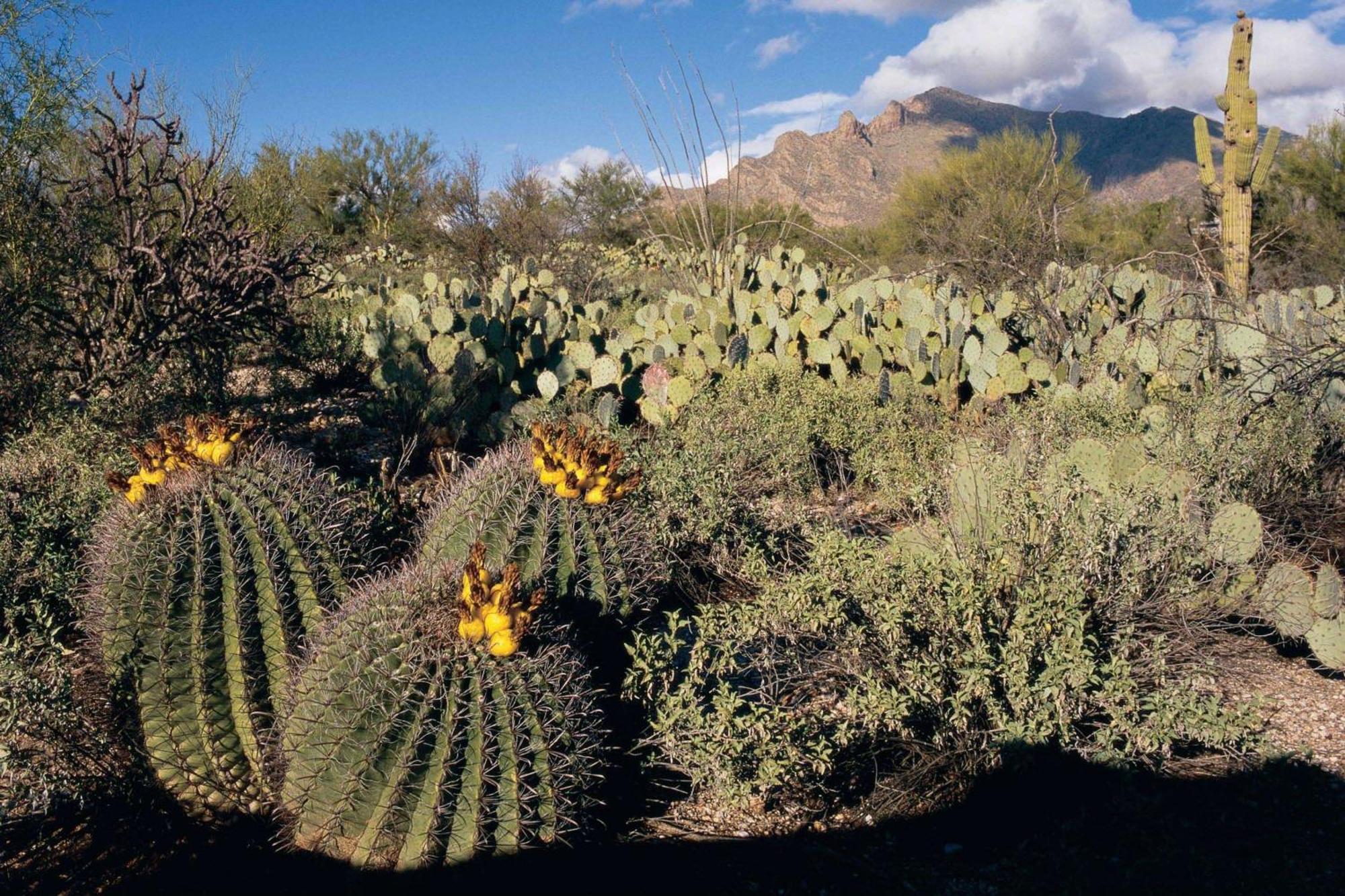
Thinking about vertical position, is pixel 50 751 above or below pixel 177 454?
below

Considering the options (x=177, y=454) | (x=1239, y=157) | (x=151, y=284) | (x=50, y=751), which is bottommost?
(x=50, y=751)

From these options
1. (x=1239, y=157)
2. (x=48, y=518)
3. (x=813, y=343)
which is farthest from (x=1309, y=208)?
(x=48, y=518)

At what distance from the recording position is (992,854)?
2.86 meters

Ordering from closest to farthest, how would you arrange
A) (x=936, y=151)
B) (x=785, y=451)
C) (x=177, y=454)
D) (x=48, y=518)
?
(x=177, y=454), (x=48, y=518), (x=785, y=451), (x=936, y=151)

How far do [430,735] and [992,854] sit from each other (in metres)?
1.66

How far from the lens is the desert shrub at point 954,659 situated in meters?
3.03

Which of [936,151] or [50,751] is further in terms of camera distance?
[936,151]

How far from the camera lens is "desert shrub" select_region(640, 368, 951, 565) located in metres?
4.89

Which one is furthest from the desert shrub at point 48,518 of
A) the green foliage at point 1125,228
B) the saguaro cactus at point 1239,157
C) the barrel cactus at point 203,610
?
the green foliage at point 1125,228

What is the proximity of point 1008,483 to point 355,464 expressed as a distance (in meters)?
4.10

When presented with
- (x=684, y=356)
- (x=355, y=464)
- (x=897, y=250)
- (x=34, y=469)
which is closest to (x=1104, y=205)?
(x=897, y=250)

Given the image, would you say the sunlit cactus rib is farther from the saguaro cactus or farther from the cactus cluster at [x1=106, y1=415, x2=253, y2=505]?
the saguaro cactus

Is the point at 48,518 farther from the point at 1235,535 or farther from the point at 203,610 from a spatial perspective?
the point at 1235,535

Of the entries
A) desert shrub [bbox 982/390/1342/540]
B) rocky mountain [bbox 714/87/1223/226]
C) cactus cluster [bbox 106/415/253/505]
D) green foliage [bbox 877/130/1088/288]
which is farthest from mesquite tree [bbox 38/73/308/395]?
rocky mountain [bbox 714/87/1223/226]
